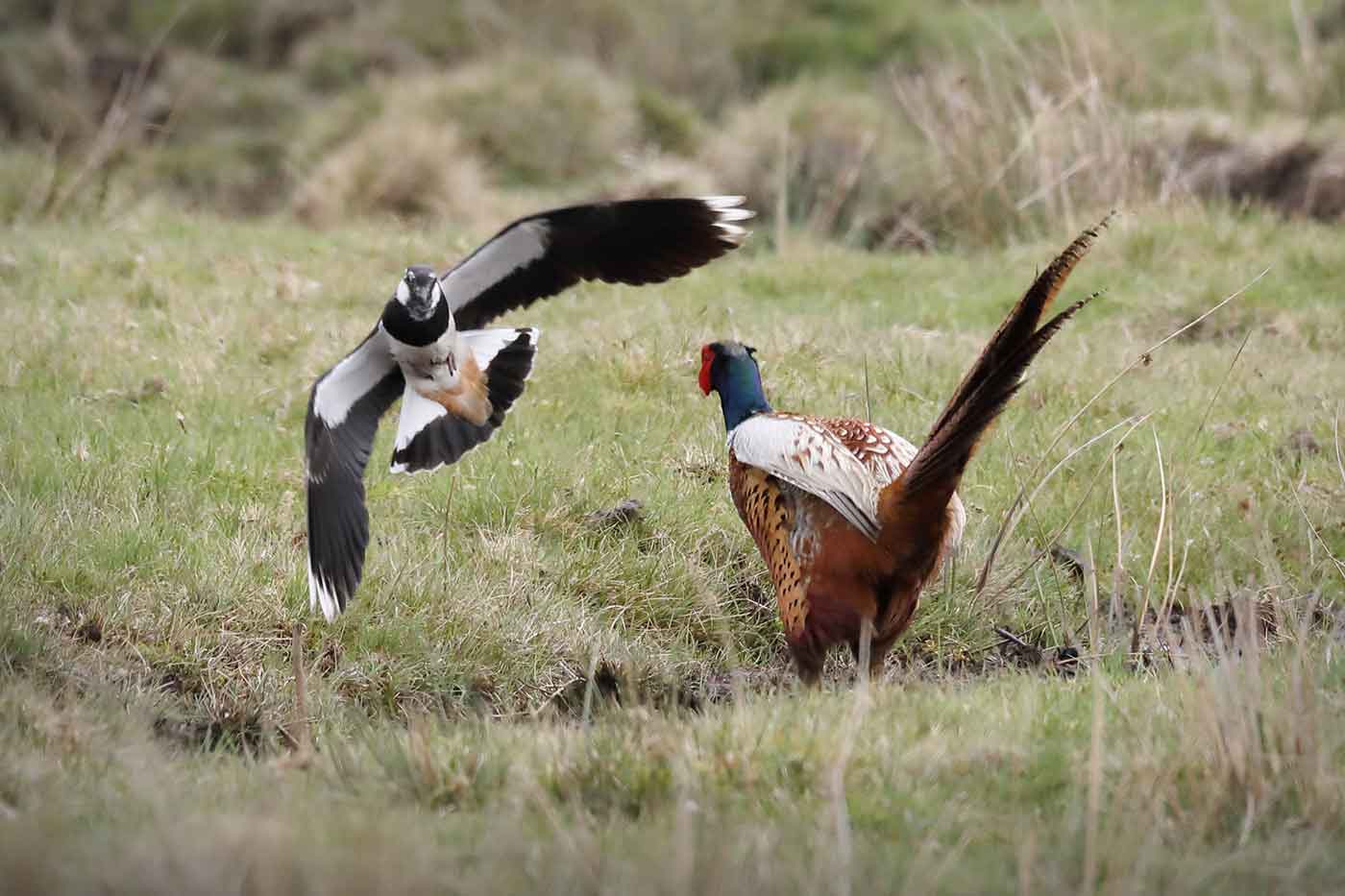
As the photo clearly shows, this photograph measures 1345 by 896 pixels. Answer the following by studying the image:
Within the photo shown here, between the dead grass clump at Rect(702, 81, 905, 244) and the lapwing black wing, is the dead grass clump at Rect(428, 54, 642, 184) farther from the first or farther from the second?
the lapwing black wing

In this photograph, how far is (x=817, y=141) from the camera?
1185 cm

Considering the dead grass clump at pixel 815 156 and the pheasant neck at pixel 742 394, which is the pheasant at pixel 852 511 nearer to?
the pheasant neck at pixel 742 394

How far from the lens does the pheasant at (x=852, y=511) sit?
3762 mm

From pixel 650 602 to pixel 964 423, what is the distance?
5.02ft

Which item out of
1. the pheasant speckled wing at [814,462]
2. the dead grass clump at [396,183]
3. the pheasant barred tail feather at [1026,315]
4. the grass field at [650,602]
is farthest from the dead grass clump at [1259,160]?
the pheasant barred tail feather at [1026,315]

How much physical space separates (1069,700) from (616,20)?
50.0 ft

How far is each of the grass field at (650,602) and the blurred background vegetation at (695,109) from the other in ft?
2.49

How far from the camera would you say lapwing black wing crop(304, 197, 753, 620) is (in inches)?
184

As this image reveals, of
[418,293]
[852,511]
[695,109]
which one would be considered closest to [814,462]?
[852,511]

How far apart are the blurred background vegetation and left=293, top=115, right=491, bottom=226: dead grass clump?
0.8 inches

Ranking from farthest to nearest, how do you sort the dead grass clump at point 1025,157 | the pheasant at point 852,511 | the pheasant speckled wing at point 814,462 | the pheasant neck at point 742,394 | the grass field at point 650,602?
the dead grass clump at point 1025,157 → the pheasant neck at point 742,394 → the pheasant speckled wing at point 814,462 → the pheasant at point 852,511 → the grass field at point 650,602

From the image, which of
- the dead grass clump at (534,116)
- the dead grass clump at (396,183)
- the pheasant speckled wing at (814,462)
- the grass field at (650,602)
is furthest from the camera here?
the dead grass clump at (534,116)

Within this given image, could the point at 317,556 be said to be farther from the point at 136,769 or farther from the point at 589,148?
the point at 589,148

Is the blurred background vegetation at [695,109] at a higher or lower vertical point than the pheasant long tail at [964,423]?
higher
